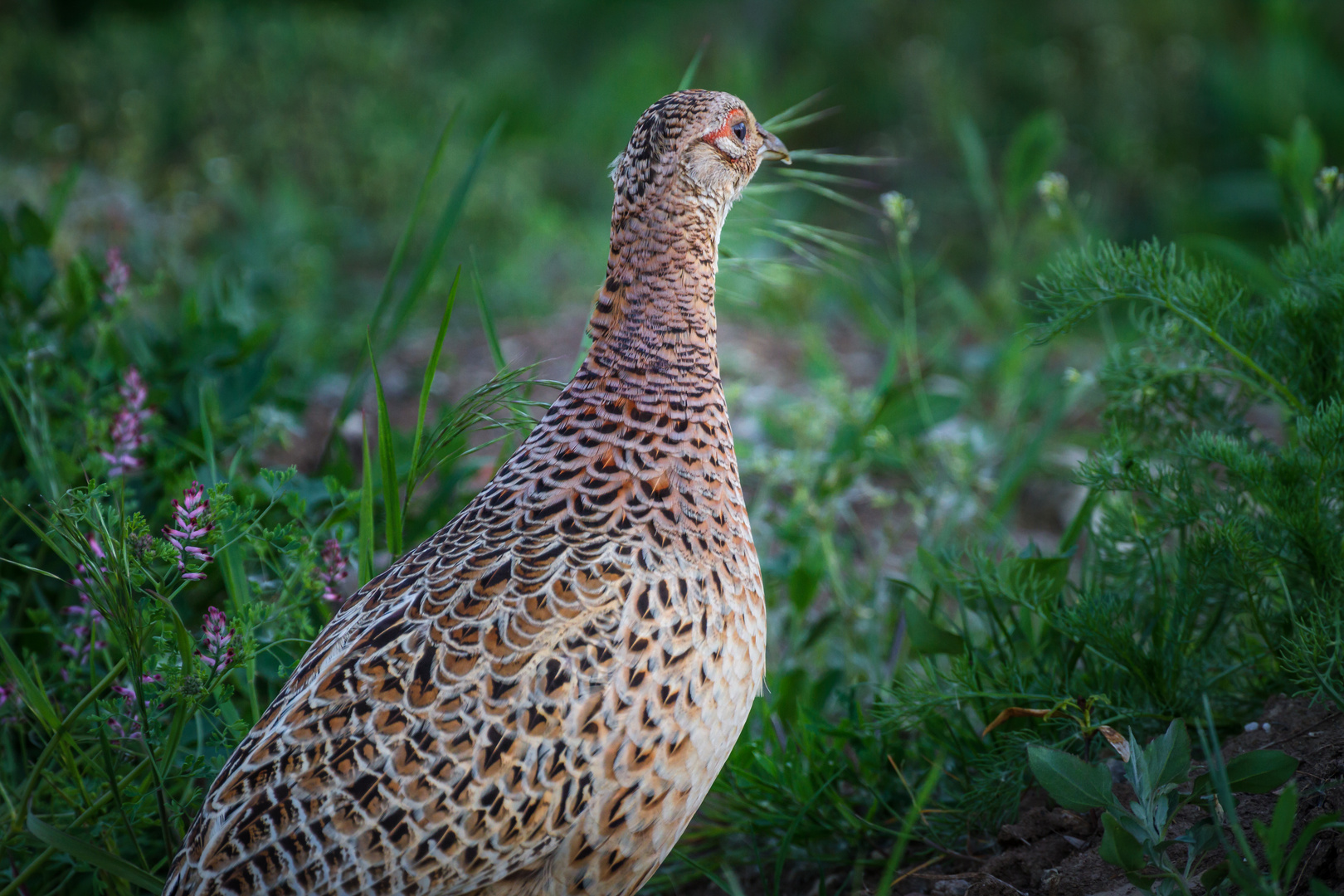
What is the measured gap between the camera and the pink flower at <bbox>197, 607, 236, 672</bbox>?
6.81ft

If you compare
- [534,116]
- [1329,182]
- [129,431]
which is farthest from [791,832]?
[534,116]

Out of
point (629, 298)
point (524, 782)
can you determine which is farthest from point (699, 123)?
point (524, 782)

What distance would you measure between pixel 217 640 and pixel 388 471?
1.56 ft

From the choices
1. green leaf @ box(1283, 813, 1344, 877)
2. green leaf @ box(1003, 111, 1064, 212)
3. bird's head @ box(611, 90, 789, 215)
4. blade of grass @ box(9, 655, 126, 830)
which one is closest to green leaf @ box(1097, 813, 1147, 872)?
green leaf @ box(1283, 813, 1344, 877)

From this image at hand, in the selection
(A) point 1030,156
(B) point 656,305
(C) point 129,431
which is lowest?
(C) point 129,431

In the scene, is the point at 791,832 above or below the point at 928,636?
below

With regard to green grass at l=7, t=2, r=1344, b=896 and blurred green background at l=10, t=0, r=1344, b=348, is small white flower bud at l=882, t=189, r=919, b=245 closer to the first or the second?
green grass at l=7, t=2, r=1344, b=896

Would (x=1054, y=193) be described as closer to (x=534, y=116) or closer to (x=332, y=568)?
(x=332, y=568)

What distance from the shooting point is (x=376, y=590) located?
6.88 ft

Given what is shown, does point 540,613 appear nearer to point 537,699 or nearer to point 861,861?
point 537,699

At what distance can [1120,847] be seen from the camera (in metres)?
1.84

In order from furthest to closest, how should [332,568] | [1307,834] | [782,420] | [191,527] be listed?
1. [782,420]
2. [332,568]
3. [191,527]
4. [1307,834]

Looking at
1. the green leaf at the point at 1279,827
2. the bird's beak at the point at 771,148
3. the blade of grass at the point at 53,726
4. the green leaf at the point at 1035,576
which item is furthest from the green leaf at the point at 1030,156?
the blade of grass at the point at 53,726

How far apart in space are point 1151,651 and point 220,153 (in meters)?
6.07
